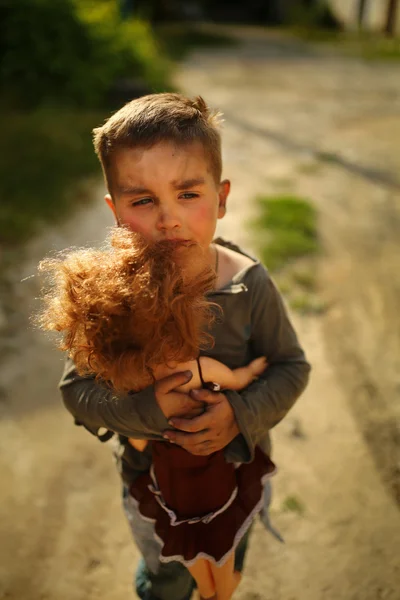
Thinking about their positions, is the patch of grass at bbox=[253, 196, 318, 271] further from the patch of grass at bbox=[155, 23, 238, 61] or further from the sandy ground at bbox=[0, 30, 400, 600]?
the patch of grass at bbox=[155, 23, 238, 61]

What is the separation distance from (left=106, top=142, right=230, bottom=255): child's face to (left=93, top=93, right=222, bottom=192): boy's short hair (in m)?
0.02

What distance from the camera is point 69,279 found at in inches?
41.6

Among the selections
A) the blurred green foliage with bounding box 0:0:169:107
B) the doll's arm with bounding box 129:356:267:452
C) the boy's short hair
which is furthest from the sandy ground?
the blurred green foliage with bounding box 0:0:169:107

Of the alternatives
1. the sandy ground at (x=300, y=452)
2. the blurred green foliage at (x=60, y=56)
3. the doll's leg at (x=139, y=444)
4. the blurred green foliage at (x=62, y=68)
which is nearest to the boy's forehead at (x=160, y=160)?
the doll's leg at (x=139, y=444)

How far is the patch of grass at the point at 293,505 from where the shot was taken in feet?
6.59

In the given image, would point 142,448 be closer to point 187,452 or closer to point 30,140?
point 187,452

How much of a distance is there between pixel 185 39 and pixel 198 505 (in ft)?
34.9

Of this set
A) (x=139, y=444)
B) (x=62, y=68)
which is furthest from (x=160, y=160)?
(x=62, y=68)

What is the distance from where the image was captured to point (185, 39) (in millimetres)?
10453

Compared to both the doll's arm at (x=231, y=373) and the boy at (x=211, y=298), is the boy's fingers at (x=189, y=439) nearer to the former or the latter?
the boy at (x=211, y=298)

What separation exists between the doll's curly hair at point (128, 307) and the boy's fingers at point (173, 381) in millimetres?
41

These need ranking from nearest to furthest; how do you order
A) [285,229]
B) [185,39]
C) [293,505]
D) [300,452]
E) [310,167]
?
1. [293,505]
2. [300,452]
3. [285,229]
4. [310,167]
5. [185,39]

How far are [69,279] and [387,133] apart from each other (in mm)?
5249

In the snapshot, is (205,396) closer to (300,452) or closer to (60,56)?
(300,452)
